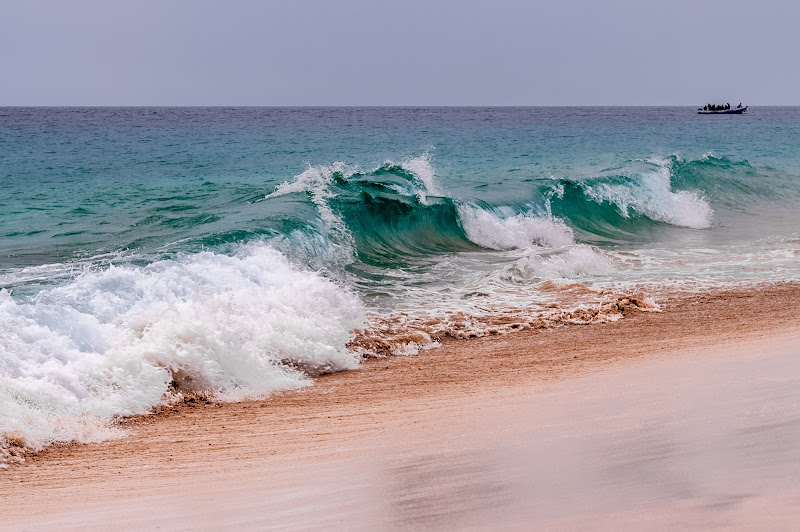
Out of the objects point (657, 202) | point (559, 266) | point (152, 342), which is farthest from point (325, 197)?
point (657, 202)

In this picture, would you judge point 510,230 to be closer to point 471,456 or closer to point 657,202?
point 657,202

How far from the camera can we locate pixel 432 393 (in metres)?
6.03

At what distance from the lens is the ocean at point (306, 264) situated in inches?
242

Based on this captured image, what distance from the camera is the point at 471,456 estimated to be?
388cm

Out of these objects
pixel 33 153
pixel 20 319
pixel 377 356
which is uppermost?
pixel 33 153

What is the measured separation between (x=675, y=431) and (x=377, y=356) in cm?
392

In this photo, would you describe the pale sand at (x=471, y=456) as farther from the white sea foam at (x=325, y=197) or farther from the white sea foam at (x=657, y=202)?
the white sea foam at (x=657, y=202)

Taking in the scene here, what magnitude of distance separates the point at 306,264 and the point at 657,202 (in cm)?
1261

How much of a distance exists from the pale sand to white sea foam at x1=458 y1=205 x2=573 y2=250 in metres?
8.49

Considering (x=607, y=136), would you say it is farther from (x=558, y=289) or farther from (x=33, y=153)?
(x=558, y=289)

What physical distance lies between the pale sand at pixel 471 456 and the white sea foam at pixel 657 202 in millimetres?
13033

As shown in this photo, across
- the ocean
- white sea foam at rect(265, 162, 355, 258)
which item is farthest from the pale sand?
white sea foam at rect(265, 162, 355, 258)

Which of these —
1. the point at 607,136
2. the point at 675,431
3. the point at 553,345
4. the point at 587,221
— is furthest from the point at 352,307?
the point at 607,136

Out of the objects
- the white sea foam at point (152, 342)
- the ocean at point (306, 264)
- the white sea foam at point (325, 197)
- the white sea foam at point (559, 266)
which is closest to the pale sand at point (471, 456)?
the white sea foam at point (152, 342)
